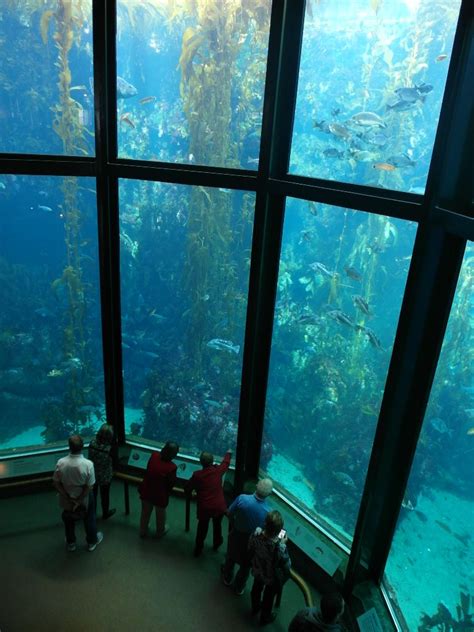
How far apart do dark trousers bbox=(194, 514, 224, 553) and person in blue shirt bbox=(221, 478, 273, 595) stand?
1.14ft

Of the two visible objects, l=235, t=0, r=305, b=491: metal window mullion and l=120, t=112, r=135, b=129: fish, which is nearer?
l=235, t=0, r=305, b=491: metal window mullion

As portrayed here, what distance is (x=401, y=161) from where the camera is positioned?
299 cm

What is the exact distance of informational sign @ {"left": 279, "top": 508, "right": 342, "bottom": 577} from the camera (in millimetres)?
3348

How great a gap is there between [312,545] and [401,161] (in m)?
3.20

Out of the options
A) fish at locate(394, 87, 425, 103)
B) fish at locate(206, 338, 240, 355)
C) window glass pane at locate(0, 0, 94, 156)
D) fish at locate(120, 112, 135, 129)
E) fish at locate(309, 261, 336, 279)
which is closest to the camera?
fish at locate(394, 87, 425, 103)

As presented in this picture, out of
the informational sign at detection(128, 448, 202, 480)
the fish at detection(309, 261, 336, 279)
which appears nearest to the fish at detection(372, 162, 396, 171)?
the fish at detection(309, 261, 336, 279)

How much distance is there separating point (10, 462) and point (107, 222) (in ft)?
8.84

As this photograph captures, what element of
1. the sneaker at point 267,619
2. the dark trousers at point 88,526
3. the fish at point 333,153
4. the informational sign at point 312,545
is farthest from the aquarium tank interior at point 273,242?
the dark trousers at point 88,526

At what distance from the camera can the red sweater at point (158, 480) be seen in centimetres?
333

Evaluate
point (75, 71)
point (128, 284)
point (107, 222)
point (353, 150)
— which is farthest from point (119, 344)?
point (353, 150)

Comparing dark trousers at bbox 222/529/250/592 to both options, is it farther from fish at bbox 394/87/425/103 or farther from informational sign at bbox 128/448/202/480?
fish at bbox 394/87/425/103

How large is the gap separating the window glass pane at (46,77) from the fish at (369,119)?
2240 millimetres

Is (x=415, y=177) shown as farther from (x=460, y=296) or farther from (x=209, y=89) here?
(x=209, y=89)

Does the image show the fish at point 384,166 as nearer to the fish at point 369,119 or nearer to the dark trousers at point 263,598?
the fish at point 369,119
